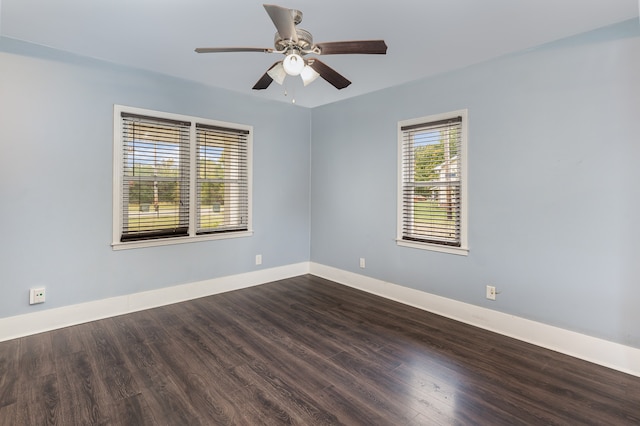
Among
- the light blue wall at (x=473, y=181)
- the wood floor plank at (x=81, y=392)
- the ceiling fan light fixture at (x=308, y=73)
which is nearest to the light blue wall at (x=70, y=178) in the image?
the light blue wall at (x=473, y=181)

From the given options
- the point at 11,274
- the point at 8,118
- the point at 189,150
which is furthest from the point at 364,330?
the point at 8,118

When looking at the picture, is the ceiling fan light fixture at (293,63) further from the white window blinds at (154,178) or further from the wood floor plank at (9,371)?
the wood floor plank at (9,371)

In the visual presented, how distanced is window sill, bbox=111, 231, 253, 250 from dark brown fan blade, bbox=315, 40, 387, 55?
262cm

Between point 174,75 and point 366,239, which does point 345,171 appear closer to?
point 366,239

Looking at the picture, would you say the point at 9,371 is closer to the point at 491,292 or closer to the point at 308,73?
the point at 308,73

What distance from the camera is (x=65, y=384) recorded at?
2.11 m

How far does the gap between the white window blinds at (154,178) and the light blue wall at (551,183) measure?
97.4 inches

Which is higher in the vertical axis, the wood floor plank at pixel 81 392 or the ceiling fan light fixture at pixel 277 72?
A: the ceiling fan light fixture at pixel 277 72

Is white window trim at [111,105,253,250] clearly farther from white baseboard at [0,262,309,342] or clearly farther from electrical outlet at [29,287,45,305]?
electrical outlet at [29,287,45,305]

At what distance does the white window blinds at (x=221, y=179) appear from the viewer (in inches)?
151

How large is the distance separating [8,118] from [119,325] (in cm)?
200

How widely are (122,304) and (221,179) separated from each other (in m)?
1.72

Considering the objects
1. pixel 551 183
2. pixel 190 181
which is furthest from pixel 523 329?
pixel 190 181

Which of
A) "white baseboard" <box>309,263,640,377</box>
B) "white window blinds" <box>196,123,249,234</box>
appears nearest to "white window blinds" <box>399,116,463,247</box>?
"white baseboard" <box>309,263,640,377</box>
